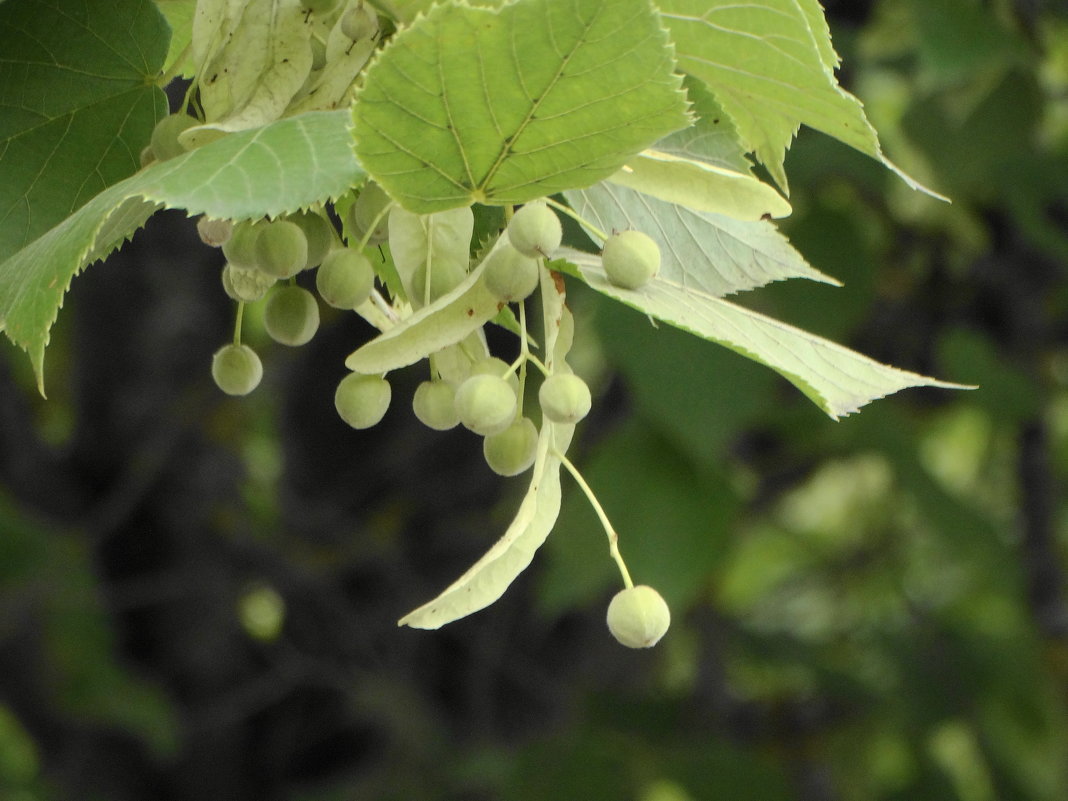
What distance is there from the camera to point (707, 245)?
1.66 ft

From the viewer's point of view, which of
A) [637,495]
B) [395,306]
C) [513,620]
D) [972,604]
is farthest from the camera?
[972,604]

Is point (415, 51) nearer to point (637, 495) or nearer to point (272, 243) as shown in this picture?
point (272, 243)

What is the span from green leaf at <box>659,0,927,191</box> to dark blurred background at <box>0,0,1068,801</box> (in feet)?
4.31

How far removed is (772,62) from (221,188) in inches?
8.4

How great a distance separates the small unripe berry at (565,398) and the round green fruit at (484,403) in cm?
1

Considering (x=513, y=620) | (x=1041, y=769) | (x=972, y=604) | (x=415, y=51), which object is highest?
(x=415, y=51)

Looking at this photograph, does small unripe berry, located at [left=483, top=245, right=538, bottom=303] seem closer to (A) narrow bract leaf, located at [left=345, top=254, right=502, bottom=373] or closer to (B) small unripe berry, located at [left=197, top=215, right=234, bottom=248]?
(A) narrow bract leaf, located at [left=345, top=254, right=502, bottom=373]

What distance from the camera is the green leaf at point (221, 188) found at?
0.39 meters

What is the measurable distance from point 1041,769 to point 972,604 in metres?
0.69

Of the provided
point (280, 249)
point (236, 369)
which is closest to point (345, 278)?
point (280, 249)

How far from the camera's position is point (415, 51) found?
0.38 meters

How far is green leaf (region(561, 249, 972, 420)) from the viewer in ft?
1.30

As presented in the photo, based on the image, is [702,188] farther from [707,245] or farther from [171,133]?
[171,133]

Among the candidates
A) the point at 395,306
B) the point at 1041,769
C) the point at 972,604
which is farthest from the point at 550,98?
the point at 972,604
